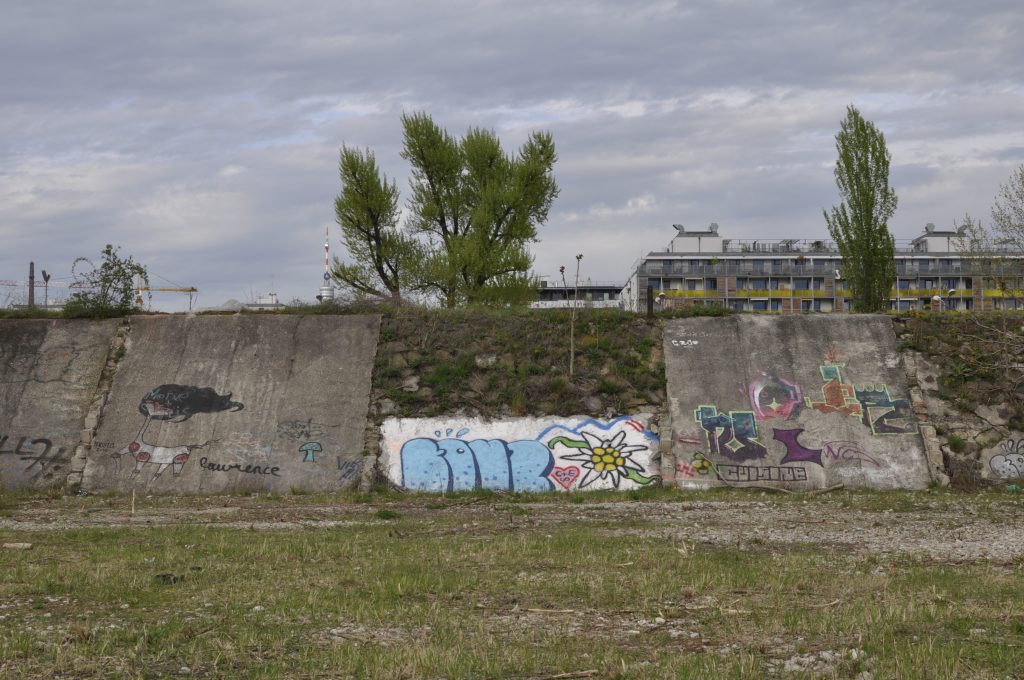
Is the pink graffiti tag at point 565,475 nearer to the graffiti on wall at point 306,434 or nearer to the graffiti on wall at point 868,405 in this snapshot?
the graffiti on wall at point 306,434

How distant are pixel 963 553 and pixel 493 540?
23.1ft

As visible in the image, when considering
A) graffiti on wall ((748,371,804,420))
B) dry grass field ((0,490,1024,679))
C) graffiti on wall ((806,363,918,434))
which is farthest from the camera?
graffiti on wall ((748,371,804,420))

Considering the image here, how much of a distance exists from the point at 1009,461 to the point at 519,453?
12.7 m

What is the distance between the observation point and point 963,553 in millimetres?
13781

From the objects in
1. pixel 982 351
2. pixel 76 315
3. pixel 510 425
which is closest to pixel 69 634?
pixel 510 425

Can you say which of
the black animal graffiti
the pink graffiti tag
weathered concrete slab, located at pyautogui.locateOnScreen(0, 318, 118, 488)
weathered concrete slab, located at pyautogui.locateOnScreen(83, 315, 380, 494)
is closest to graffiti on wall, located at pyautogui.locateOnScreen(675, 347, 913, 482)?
the pink graffiti tag

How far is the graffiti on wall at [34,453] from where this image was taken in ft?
81.3

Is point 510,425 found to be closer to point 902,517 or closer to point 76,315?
point 902,517

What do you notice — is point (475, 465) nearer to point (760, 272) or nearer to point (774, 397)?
point (774, 397)

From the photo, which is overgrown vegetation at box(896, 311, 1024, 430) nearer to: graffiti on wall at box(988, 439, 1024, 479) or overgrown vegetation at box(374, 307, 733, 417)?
graffiti on wall at box(988, 439, 1024, 479)

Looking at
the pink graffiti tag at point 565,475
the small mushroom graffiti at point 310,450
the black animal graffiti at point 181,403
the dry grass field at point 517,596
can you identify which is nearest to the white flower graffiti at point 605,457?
the pink graffiti tag at point 565,475

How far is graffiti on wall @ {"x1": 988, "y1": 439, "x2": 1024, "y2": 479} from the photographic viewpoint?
24.3 m

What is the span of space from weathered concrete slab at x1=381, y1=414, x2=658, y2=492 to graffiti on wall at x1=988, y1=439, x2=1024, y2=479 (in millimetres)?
8794

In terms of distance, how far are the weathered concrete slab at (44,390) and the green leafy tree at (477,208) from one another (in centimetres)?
1428
